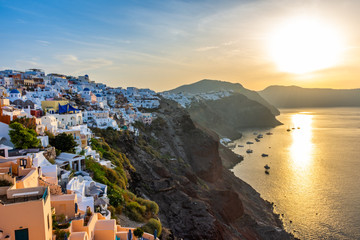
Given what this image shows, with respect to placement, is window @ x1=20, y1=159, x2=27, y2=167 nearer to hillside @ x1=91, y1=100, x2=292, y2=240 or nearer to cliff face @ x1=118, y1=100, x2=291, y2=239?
hillside @ x1=91, y1=100, x2=292, y2=240

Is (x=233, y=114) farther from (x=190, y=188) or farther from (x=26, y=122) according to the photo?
(x=26, y=122)

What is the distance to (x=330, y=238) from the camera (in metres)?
34.6

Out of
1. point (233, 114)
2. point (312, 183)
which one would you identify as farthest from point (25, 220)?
point (233, 114)

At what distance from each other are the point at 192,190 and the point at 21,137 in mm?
24973

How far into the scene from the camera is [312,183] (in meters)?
52.8

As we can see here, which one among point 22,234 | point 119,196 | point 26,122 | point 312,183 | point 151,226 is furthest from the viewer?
point 312,183

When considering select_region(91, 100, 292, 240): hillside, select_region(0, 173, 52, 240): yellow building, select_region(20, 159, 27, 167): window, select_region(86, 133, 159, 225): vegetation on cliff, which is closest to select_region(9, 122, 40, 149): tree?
select_region(86, 133, 159, 225): vegetation on cliff

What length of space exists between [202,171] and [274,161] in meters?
27.0

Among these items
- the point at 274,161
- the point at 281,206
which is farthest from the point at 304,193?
the point at 274,161

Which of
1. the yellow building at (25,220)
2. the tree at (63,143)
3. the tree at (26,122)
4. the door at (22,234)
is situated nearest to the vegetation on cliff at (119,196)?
the tree at (63,143)

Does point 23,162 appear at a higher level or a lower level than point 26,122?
lower

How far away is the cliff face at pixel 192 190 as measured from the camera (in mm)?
28719

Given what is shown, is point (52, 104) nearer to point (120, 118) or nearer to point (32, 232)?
point (120, 118)

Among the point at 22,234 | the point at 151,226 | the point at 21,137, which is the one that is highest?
the point at 21,137
